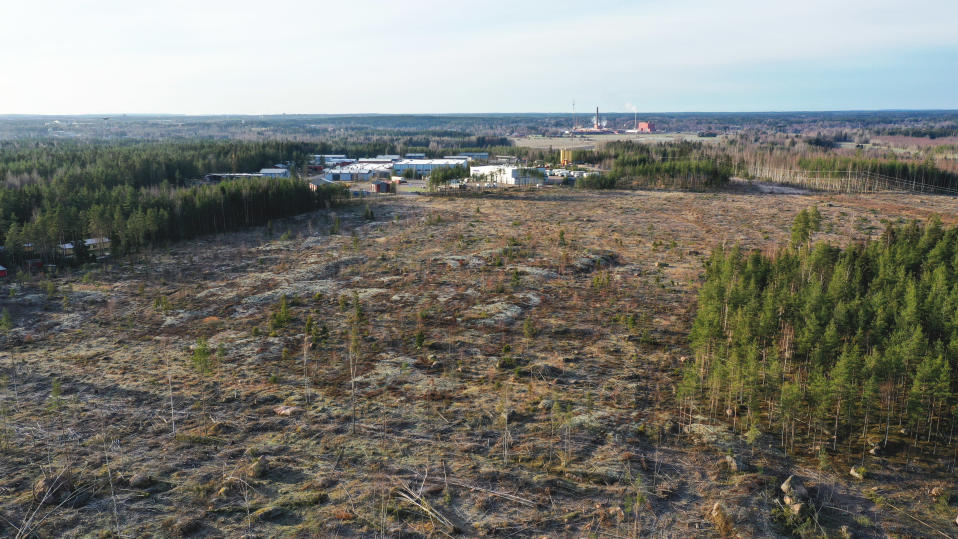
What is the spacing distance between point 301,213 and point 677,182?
2564 inches

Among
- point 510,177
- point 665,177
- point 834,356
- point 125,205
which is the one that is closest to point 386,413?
point 834,356

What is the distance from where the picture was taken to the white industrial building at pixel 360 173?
120 meters

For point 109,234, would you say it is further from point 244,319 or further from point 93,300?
point 244,319

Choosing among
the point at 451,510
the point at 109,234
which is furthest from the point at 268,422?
the point at 109,234

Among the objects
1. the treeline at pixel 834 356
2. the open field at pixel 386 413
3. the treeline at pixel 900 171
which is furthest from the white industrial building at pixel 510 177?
the treeline at pixel 834 356

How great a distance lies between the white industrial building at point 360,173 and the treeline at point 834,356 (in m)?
99.9

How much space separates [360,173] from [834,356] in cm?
11261

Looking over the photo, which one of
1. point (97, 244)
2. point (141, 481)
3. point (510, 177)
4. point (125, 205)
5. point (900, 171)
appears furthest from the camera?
point (510, 177)

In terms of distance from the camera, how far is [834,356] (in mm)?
23359

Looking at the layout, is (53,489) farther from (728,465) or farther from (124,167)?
(124,167)

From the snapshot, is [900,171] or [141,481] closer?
[141,481]

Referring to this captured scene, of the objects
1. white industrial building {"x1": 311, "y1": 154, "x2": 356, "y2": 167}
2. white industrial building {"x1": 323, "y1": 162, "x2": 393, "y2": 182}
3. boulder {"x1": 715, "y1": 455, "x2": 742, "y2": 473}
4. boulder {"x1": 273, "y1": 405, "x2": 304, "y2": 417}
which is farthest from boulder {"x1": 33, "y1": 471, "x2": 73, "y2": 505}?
white industrial building {"x1": 311, "y1": 154, "x2": 356, "y2": 167}

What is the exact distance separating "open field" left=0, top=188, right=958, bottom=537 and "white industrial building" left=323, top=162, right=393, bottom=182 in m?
75.3

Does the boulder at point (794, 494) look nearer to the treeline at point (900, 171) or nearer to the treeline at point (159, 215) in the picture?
the treeline at point (159, 215)
